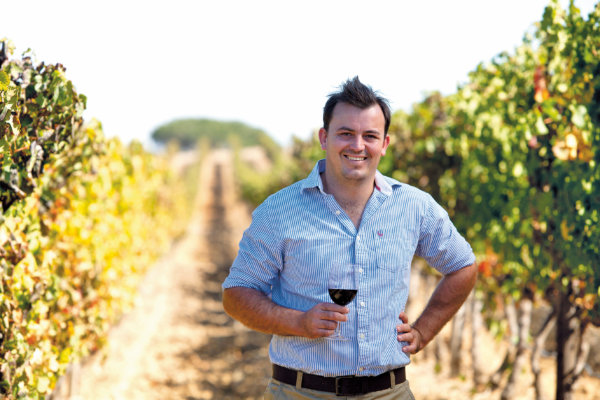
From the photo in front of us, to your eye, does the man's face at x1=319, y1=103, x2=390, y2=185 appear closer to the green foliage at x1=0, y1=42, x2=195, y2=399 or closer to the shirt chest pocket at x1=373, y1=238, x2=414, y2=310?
the shirt chest pocket at x1=373, y1=238, x2=414, y2=310

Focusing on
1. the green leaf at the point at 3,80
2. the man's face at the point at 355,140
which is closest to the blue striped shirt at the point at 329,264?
the man's face at the point at 355,140

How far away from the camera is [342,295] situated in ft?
6.56

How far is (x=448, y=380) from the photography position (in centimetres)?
618

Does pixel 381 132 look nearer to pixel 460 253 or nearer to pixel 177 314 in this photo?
pixel 460 253

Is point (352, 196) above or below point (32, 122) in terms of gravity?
below

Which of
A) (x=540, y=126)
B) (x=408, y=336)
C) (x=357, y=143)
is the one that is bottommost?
(x=408, y=336)

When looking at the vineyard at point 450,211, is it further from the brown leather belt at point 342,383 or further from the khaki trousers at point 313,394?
the brown leather belt at point 342,383

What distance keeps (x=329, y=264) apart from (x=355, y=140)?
45 cm

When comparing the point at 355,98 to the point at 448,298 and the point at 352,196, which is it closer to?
the point at 352,196

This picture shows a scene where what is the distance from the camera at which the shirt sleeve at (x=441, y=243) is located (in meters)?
2.25

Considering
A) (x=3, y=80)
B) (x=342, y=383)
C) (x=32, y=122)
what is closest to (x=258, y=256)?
(x=342, y=383)

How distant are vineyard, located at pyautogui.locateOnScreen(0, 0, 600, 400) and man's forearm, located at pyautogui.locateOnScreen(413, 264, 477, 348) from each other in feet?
3.37

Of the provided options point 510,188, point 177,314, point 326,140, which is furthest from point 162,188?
point 326,140

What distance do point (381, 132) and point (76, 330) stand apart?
2976 mm
